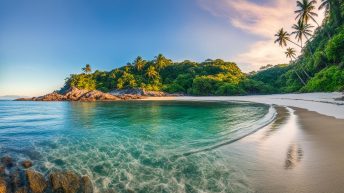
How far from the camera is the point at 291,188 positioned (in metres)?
4.79

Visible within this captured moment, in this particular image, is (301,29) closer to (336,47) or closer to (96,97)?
(336,47)

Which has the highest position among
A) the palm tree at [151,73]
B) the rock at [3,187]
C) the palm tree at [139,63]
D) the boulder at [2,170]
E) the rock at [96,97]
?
the palm tree at [139,63]

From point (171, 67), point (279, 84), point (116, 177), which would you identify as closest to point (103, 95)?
point (171, 67)

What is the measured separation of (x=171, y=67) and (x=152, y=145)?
9226 cm

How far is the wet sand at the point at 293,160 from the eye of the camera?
4.94m

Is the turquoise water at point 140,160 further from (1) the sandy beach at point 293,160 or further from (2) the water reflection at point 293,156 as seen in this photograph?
(2) the water reflection at point 293,156

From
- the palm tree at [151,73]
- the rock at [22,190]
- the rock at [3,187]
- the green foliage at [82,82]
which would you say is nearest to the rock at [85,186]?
the rock at [22,190]

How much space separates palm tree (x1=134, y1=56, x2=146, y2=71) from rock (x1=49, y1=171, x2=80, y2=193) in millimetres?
95280

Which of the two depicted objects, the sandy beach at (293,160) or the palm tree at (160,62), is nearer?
the sandy beach at (293,160)

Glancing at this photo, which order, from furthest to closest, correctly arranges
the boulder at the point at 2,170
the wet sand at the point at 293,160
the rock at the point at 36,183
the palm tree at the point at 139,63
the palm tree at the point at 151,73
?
the palm tree at the point at 139,63 → the palm tree at the point at 151,73 → the boulder at the point at 2,170 → the rock at the point at 36,183 → the wet sand at the point at 293,160

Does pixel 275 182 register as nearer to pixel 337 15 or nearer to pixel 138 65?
pixel 337 15

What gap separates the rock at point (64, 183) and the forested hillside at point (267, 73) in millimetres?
35128

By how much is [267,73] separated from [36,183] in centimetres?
8251

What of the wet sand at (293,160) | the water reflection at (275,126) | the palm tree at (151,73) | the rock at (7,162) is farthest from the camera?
the palm tree at (151,73)
